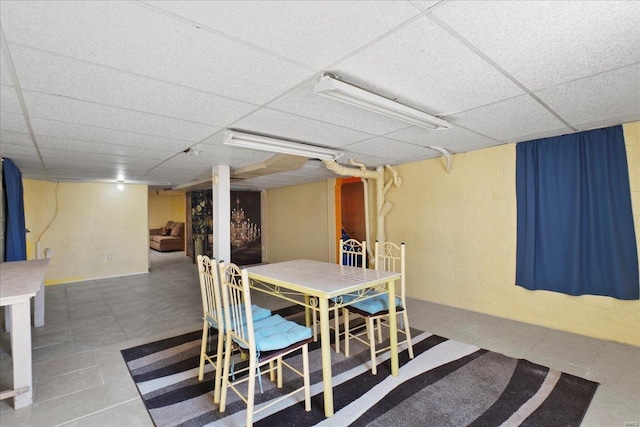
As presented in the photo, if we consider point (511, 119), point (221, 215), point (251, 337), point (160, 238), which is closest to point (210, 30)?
point (251, 337)

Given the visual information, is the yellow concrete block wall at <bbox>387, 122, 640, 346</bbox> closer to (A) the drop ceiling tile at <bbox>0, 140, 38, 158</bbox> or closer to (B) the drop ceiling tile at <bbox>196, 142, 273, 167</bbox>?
(B) the drop ceiling tile at <bbox>196, 142, 273, 167</bbox>

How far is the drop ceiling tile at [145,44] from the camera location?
1.09 metres

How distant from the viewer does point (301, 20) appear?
46.3 inches

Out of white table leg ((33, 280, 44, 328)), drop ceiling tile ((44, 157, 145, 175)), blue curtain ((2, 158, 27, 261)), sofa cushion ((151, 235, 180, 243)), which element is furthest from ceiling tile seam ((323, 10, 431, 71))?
sofa cushion ((151, 235, 180, 243))

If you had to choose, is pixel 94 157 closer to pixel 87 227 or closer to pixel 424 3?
pixel 87 227

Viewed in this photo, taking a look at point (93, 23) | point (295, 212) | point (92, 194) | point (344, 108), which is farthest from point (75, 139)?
point (295, 212)

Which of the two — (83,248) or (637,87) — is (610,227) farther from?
(83,248)

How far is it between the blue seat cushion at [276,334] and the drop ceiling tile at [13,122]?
7.47 feet

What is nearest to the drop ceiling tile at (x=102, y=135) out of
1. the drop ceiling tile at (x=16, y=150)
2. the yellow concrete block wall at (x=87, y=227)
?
the drop ceiling tile at (x=16, y=150)

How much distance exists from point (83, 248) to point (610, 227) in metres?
8.17

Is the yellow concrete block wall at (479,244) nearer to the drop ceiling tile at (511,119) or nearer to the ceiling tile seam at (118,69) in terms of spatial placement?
the drop ceiling tile at (511,119)

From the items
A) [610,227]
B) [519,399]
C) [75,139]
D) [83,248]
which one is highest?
[75,139]

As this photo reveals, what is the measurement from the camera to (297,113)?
2213mm

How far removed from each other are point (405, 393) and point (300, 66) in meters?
2.23
